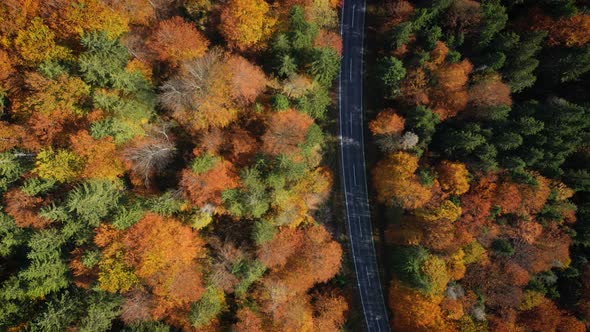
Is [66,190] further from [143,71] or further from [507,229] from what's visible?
[507,229]

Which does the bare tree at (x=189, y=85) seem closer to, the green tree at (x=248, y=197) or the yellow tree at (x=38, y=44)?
the green tree at (x=248, y=197)

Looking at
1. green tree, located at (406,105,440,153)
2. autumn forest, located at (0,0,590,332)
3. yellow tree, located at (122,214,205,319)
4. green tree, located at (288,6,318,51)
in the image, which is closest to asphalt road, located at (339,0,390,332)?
autumn forest, located at (0,0,590,332)

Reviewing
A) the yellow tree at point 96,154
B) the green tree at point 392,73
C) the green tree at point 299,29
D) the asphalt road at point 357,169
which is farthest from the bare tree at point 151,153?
the green tree at point 392,73

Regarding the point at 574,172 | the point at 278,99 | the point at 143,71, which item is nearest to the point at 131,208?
the point at 143,71

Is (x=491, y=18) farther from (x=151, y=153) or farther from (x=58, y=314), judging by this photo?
(x=58, y=314)

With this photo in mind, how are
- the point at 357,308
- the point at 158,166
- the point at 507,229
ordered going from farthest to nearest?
1. the point at 357,308
2. the point at 507,229
3. the point at 158,166
